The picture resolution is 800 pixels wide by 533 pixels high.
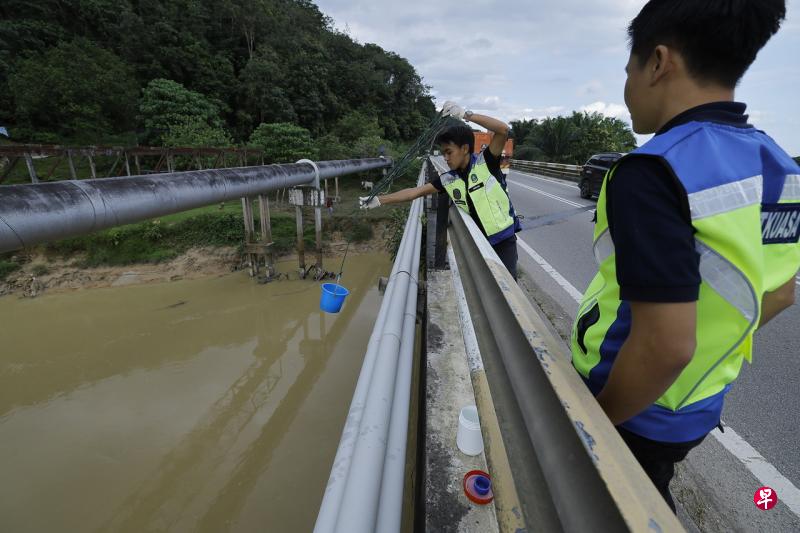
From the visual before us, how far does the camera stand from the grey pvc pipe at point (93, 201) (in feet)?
8.82

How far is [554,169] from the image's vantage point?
2278 cm

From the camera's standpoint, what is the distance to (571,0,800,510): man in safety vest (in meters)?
0.70

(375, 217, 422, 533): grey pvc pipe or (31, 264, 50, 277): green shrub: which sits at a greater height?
(375, 217, 422, 533): grey pvc pipe

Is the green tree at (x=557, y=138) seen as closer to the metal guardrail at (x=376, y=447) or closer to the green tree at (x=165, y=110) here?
the green tree at (x=165, y=110)

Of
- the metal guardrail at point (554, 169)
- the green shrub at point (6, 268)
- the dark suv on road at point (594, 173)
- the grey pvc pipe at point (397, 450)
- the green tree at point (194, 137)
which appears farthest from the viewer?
the green tree at point (194, 137)

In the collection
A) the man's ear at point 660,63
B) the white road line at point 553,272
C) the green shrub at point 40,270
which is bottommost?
the green shrub at point 40,270

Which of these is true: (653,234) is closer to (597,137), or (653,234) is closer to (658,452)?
(658,452)

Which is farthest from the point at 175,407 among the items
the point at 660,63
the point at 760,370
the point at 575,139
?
the point at 575,139

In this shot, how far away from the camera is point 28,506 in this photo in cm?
405

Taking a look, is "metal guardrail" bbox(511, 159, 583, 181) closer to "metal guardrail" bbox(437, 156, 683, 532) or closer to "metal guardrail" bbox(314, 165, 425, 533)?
"metal guardrail" bbox(314, 165, 425, 533)

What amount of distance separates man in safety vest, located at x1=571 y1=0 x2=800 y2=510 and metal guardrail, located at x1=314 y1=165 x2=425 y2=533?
753 mm

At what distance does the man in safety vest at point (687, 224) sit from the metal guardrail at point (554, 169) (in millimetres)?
19453

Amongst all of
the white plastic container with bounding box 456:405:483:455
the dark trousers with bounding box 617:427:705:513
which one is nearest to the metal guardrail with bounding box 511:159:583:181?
the white plastic container with bounding box 456:405:483:455

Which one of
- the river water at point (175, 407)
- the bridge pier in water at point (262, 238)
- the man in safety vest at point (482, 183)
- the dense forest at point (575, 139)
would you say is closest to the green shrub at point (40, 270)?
the river water at point (175, 407)
